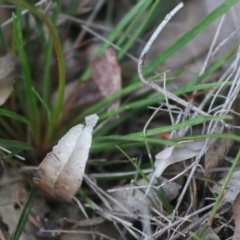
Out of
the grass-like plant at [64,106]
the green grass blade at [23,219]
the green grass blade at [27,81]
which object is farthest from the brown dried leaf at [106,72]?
the green grass blade at [23,219]

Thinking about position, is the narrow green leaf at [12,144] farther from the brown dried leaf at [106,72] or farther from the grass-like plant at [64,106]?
the brown dried leaf at [106,72]

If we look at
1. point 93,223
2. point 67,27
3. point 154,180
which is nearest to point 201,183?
point 154,180

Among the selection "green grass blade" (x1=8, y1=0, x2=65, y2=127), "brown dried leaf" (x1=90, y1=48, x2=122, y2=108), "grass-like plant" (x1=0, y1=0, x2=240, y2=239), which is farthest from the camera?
"brown dried leaf" (x1=90, y1=48, x2=122, y2=108)

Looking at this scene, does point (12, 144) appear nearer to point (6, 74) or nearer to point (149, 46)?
point (6, 74)

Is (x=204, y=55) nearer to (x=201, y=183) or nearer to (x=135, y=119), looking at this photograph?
(x=135, y=119)

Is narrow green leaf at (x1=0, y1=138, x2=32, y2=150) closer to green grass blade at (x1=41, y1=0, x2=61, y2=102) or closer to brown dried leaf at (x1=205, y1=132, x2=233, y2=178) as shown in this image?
green grass blade at (x1=41, y1=0, x2=61, y2=102)

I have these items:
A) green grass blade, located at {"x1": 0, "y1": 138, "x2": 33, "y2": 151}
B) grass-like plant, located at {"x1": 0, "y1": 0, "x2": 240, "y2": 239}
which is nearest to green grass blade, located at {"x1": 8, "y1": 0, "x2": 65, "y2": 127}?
grass-like plant, located at {"x1": 0, "y1": 0, "x2": 240, "y2": 239}

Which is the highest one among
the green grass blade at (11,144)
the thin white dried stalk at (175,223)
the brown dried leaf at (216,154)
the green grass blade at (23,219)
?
the green grass blade at (11,144)
